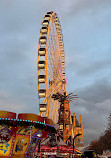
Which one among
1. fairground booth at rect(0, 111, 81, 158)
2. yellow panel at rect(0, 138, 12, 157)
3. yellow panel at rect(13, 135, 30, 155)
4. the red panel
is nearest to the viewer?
yellow panel at rect(0, 138, 12, 157)

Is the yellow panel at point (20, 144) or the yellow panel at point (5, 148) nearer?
the yellow panel at point (5, 148)

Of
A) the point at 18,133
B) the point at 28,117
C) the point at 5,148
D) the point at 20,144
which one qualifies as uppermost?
the point at 28,117

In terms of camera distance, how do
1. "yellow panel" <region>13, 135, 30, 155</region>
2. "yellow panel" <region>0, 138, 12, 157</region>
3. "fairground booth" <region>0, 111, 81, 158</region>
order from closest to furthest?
1. "yellow panel" <region>0, 138, 12, 157</region>
2. "fairground booth" <region>0, 111, 81, 158</region>
3. "yellow panel" <region>13, 135, 30, 155</region>

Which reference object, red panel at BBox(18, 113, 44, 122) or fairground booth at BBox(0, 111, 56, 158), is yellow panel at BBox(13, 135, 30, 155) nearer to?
fairground booth at BBox(0, 111, 56, 158)

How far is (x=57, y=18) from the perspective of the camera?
37.6 meters

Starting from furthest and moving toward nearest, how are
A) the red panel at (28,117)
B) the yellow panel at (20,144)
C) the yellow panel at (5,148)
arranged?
the red panel at (28,117)
the yellow panel at (20,144)
the yellow panel at (5,148)

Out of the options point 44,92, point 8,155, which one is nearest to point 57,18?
point 44,92

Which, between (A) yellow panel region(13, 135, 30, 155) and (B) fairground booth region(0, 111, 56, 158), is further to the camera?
(A) yellow panel region(13, 135, 30, 155)

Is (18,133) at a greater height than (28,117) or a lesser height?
lesser

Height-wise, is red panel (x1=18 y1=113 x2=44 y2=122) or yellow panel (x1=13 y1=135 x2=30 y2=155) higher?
red panel (x1=18 y1=113 x2=44 y2=122)

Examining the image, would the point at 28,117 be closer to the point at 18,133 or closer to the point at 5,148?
the point at 18,133

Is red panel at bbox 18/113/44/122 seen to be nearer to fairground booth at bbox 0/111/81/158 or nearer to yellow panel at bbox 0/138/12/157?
fairground booth at bbox 0/111/81/158

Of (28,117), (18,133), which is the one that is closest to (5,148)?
(18,133)

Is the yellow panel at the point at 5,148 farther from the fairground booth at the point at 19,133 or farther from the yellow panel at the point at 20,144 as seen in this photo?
the yellow panel at the point at 20,144
